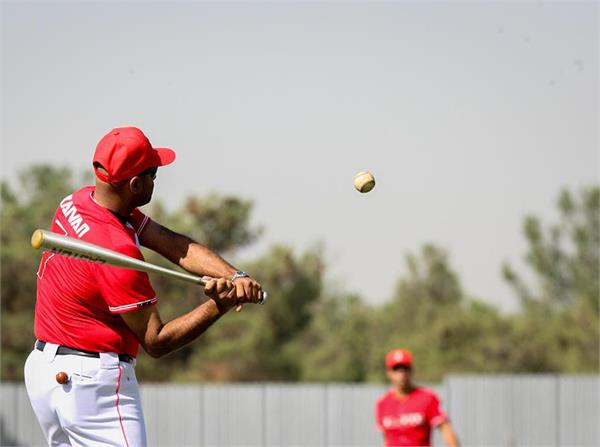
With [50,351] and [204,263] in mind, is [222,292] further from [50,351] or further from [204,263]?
[50,351]

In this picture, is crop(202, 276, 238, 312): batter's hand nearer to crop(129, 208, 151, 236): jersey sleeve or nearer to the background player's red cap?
crop(129, 208, 151, 236): jersey sleeve

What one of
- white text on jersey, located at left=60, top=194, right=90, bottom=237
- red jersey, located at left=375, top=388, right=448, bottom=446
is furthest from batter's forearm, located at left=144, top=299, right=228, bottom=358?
red jersey, located at left=375, top=388, right=448, bottom=446

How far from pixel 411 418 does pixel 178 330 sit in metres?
6.87

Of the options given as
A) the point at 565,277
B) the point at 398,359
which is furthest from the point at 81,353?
the point at 565,277

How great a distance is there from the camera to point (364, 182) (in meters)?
9.08

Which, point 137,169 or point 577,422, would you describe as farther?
point 577,422

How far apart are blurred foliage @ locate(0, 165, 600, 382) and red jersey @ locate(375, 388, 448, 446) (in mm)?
29413

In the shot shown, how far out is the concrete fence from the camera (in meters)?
28.0

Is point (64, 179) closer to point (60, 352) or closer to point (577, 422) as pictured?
point (577, 422)

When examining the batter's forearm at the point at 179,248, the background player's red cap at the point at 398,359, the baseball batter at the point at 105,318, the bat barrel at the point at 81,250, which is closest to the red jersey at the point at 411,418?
the background player's red cap at the point at 398,359

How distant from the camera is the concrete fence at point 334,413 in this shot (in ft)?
91.8

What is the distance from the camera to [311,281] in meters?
55.9

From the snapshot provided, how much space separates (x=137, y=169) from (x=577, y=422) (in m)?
22.6

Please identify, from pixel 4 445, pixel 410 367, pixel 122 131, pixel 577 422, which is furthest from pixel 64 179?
pixel 122 131
